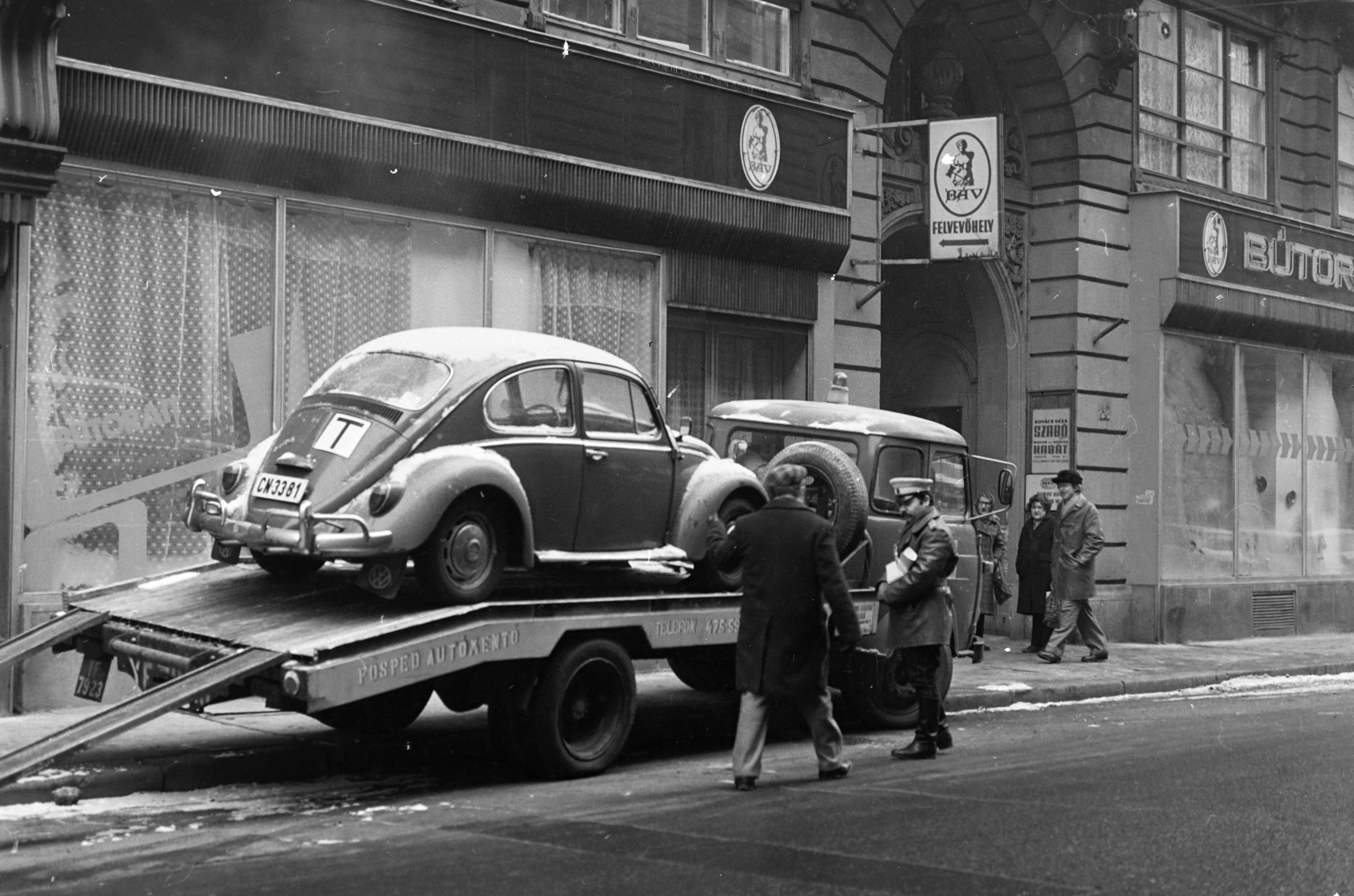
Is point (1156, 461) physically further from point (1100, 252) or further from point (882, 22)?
point (882, 22)

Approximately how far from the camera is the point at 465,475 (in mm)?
8602

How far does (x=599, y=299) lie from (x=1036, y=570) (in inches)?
255

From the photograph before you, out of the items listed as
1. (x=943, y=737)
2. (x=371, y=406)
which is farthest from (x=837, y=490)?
(x=371, y=406)

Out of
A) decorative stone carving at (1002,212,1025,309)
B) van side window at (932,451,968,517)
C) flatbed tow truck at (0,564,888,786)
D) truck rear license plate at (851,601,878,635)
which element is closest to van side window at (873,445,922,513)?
van side window at (932,451,968,517)

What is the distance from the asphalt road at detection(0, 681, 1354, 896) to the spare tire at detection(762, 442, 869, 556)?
163 cm

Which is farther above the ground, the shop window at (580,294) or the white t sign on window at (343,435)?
the shop window at (580,294)

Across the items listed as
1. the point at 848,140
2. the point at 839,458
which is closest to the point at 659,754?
the point at 839,458

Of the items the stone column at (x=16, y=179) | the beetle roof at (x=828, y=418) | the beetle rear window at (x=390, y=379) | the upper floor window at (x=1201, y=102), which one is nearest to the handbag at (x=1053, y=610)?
the beetle roof at (x=828, y=418)

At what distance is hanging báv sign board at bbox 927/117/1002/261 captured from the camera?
17.6m

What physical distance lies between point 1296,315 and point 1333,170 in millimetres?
2881

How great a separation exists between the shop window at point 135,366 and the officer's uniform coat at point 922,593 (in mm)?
5357

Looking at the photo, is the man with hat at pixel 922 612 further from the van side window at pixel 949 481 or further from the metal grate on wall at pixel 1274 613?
the metal grate on wall at pixel 1274 613

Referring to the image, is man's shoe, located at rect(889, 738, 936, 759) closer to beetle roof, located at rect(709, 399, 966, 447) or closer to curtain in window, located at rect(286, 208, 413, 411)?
beetle roof, located at rect(709, 399, 966, 447)

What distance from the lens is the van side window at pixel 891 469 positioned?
38.7 feet
